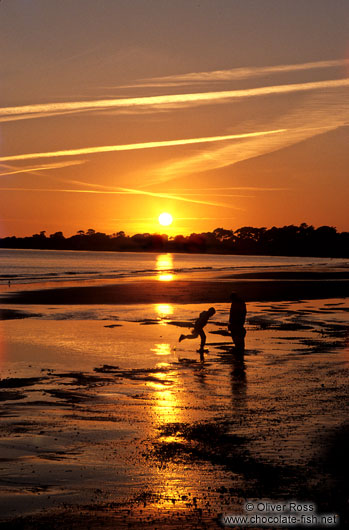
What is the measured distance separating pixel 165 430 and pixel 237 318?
28.6 feet

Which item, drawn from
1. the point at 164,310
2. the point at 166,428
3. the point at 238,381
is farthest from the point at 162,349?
the point at 164,310

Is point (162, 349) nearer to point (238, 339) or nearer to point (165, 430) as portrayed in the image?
point (238, 339)

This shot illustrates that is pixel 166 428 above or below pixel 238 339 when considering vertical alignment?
below

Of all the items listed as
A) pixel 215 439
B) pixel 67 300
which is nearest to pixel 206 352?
pixel 215 439

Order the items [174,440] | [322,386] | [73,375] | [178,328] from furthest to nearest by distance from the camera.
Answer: [178,328]
[73,375]
[322,386]
[174,440]

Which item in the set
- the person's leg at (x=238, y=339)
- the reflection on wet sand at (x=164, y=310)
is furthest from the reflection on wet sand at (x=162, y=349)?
the reflection on wet sand at (x=164, y=310)

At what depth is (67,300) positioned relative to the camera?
41812mm

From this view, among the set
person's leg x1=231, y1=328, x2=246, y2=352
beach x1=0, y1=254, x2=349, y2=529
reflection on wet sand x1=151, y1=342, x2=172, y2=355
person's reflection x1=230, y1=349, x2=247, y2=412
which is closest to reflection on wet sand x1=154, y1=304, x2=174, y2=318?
beach x1=0, y1=254, x2=349, y2=529

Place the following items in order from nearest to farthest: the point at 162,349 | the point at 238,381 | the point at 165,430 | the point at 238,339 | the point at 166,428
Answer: the point at 165,430, the point at 166,428, the point at 238,381, the point at 238,339, the point at 162,349

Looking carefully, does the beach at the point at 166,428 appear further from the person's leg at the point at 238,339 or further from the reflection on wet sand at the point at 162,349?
the person's leg at the point at 238,339

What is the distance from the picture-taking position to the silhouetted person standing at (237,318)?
18906mm

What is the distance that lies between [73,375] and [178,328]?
406 inches

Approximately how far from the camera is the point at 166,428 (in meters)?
10.9

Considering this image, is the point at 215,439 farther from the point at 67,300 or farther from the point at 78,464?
the point at 67,300
